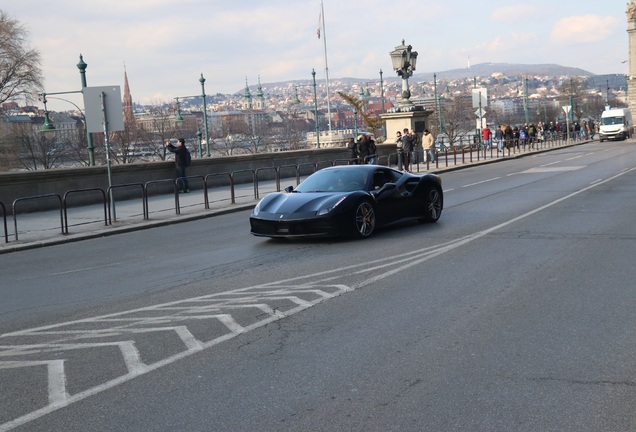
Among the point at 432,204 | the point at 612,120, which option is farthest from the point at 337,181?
the point at 612,120

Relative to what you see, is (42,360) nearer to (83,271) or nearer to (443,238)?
(83,271)

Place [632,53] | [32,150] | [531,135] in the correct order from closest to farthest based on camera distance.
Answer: [32,150] < [531,135] < [632,53]

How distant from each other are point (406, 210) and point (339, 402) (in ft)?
35.1

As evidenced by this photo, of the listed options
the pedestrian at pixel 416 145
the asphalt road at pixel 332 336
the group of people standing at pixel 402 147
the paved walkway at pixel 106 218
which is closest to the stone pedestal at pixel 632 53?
the pedestrian at pixel 416 145

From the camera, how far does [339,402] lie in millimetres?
5574

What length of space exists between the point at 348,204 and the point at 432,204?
298 centimetres

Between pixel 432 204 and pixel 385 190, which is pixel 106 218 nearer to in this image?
pixel 385 190

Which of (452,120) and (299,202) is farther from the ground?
(452,120)

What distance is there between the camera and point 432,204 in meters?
16.9

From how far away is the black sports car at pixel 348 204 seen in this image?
14.2 metres

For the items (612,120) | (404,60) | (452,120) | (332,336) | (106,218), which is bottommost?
(332,336)

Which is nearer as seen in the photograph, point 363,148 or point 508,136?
point 363,148

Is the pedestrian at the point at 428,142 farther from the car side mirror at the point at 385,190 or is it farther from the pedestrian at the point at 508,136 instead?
the car side mirror at the point at 385,190

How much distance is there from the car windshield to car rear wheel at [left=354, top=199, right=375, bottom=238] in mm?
544
